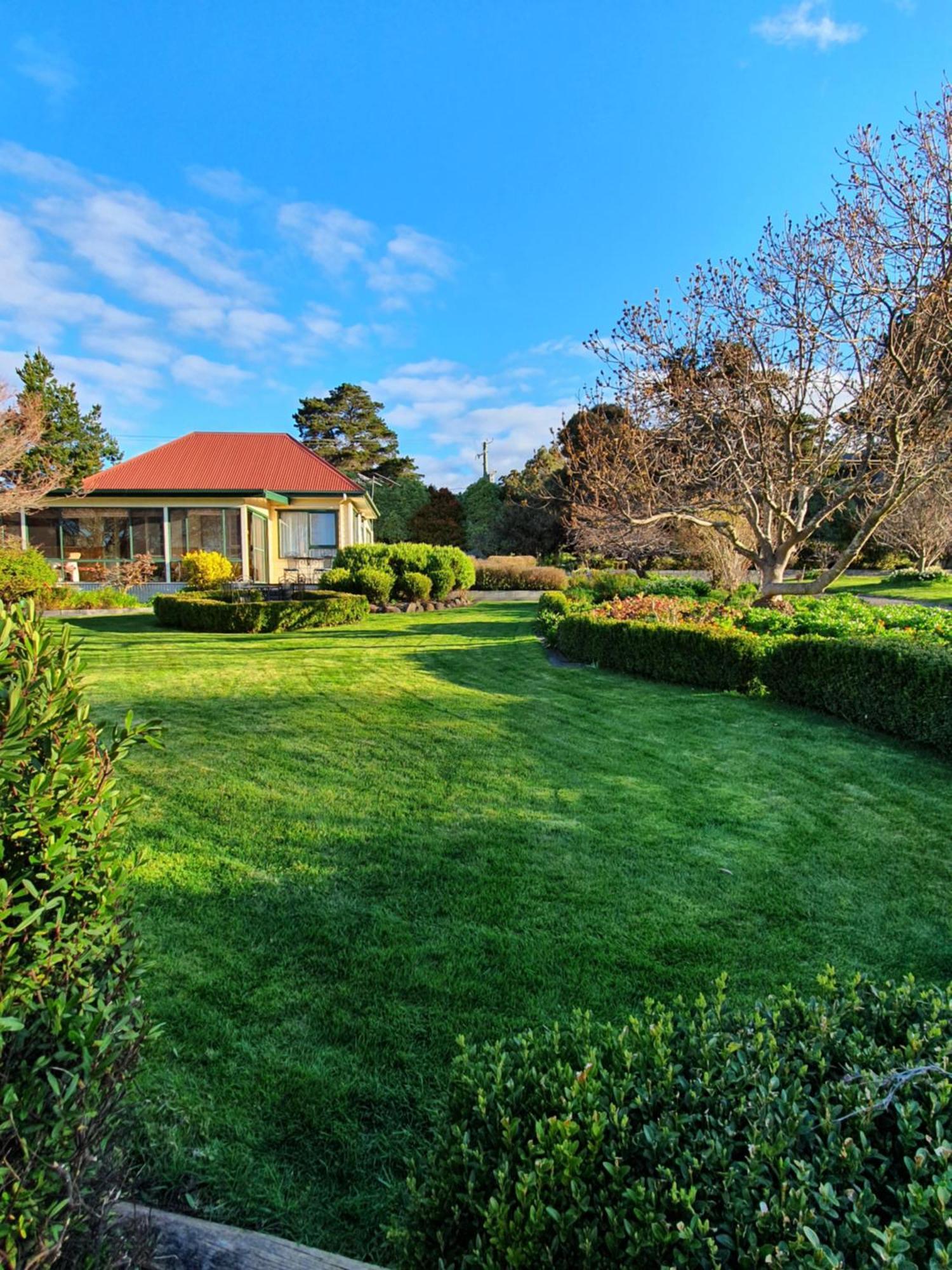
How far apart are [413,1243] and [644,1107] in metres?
0.50

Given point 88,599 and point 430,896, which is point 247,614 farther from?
point 430,896

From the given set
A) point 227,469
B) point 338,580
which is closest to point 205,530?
point 227,469

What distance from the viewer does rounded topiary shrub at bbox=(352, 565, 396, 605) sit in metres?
17.3

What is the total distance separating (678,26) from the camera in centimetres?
809

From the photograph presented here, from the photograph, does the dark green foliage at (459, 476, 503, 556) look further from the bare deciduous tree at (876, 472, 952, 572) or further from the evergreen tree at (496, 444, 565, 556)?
the bare deciduous tree at (876, 472, 952, 572)

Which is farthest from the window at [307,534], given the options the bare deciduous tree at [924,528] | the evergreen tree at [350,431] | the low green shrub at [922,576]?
the evergreen tree at [350,431]

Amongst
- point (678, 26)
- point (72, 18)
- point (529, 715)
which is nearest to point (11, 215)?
point (72, 18)

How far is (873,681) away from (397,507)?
126 feet

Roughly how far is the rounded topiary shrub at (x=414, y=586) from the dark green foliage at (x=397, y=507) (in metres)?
22.7

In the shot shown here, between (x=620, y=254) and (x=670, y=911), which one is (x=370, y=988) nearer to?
(x=670, y=911)

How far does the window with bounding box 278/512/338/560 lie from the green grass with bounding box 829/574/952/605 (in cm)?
1715

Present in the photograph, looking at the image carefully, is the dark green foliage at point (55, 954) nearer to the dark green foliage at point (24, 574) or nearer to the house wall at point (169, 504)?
the dark green foliage at point (24, 574)

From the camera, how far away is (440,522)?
39.8 m

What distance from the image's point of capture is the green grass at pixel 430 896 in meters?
2.00
